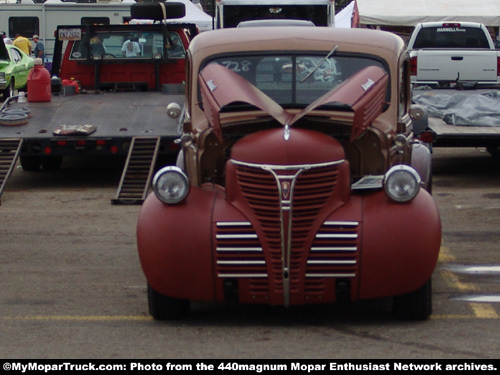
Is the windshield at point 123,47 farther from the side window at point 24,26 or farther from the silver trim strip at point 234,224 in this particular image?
the side window at point 24,26

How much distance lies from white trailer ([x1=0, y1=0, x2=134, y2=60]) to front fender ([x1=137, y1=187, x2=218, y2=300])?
25.2 metres

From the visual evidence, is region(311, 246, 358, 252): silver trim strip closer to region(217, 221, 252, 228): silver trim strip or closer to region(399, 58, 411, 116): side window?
region(217, 221, 252, 228): silver trim strip

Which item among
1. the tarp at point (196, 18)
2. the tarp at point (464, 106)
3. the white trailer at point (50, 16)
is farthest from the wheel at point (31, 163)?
the tarp at point (196, 18)

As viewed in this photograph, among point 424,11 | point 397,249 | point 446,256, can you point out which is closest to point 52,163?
point 446,256

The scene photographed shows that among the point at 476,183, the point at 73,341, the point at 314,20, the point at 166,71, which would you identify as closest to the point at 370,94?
the point at 73,341

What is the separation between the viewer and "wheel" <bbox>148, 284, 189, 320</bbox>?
7.19 m

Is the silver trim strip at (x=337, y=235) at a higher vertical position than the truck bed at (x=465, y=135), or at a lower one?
higher

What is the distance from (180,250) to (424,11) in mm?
26261

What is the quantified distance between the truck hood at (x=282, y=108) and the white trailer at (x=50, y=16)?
24.5 metres

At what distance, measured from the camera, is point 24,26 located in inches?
1398

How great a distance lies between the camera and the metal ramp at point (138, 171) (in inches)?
509

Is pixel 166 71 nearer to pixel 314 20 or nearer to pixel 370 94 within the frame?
pixel 314 20

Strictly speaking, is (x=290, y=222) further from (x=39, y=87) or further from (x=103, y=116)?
(x=39, y=87)

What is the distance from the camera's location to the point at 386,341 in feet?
21.7
